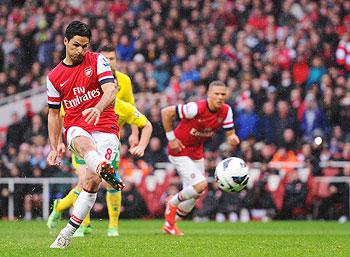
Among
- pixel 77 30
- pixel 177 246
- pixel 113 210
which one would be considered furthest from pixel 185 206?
pixel 77 30

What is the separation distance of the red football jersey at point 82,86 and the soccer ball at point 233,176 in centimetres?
306

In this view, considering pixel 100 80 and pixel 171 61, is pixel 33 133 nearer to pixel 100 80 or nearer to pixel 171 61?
pixel 171 61

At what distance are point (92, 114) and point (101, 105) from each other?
364mm

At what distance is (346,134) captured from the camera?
21.4m

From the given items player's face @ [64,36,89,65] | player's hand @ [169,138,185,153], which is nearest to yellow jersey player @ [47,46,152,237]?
player's hand @ [169,138,185,153]

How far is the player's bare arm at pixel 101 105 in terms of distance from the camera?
33.3 feet

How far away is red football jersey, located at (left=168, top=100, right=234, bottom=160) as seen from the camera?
600 inches

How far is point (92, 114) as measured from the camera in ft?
33.3

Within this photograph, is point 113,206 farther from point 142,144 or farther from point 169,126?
point 142,144

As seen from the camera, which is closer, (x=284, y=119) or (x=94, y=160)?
(x=94, y=160)

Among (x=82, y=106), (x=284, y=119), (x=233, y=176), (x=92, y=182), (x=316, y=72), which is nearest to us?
(x=92, y=182)

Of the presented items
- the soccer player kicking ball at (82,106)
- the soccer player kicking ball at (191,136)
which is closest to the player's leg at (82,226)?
the soccer player kicking ball at (191,136)

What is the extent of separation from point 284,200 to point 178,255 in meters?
11.0

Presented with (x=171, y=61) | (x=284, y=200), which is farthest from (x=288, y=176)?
(x=171, y=61)
